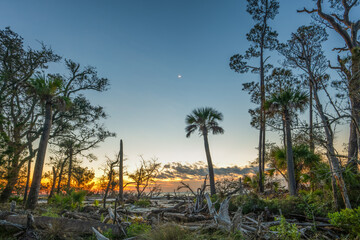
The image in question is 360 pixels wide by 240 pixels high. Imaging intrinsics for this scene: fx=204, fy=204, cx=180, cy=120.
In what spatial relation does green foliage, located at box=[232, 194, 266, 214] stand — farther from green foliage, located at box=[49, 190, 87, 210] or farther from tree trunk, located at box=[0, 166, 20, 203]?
tree trunk, located at box=[0, 166, 20, 203]

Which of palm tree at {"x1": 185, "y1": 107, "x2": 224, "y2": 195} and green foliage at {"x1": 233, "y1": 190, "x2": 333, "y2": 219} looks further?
palm tree at {"x1": 185, "y1": 107, "x2": 224, "y2": 195}

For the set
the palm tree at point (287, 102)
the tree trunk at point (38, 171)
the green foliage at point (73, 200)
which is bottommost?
the green foliage at point (73, 200)

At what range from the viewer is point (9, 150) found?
14.5 meters

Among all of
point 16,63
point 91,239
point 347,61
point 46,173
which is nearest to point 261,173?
point 347,61

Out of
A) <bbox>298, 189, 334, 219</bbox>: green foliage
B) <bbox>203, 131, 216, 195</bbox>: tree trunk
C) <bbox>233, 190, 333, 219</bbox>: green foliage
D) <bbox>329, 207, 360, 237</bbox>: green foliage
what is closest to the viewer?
<bbox>329, 207, 360, 237</bbox>: green foliage

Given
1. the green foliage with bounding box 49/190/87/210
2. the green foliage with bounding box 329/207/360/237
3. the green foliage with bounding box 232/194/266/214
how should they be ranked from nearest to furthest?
the green foliage with bounding box 329/207/360/237 → the green foliage with bounding box 232/194/266/214 → the green foliage with bounding box 49/190/87/210

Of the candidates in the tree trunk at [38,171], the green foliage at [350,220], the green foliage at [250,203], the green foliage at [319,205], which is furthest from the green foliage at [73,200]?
the green foliage at [350,220]

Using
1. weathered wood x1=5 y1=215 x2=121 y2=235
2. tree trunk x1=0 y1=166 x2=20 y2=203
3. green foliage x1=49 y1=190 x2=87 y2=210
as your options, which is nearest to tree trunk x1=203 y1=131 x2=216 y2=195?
green foliage x1=49 y1=190 x2=87 y2=210

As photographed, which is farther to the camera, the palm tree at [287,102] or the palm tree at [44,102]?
the palm tree at [287,102]

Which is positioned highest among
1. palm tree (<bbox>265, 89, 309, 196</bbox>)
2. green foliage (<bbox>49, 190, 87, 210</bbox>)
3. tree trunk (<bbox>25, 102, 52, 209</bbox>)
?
palm tree (<bbox>265, 89, 309, 196</bbox>)

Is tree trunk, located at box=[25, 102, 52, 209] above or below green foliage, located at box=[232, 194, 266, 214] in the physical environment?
above

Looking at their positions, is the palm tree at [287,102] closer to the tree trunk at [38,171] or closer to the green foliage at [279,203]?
the green foliage at [279,203]

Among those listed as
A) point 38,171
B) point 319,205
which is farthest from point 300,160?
point 38,171

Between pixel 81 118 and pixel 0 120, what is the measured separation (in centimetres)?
724
